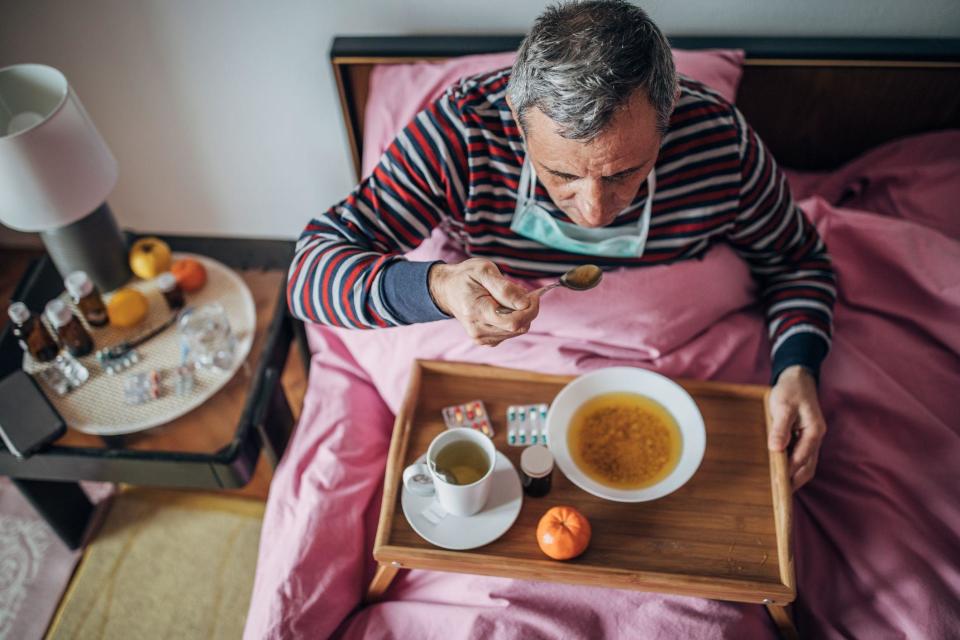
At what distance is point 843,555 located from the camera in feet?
3.68

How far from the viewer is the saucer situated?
994mm

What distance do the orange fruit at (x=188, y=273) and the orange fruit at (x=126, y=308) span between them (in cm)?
9

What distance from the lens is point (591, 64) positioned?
86cm

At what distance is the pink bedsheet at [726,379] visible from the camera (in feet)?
3.47

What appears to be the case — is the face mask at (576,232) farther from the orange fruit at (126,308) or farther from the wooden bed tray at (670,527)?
the orange fruit at (126,308)

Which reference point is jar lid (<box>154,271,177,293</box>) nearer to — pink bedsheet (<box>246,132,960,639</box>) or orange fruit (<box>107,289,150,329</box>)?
orange fruit (<box>107,289,150,329</box>)

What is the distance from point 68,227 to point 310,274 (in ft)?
2.00

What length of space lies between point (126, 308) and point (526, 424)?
34.6 inches

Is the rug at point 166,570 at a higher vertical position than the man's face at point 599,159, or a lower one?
lower

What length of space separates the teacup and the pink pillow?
676mm

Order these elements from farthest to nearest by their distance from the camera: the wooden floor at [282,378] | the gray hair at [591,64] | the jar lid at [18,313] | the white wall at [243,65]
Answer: the wooden floor at [282,378] → the white wall at [243,65] → the jar lid at [18,313] → the gray hair at [591,64]

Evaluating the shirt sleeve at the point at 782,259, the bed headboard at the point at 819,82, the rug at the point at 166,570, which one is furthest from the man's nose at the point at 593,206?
the rug at the point at 166,570

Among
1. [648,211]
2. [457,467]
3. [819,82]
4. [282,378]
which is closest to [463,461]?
[457,467]

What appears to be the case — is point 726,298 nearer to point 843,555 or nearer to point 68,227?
point 843,555
